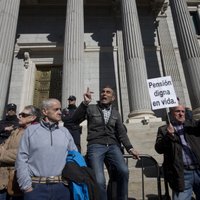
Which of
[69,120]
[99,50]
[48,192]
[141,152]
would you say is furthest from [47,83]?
[48,192]

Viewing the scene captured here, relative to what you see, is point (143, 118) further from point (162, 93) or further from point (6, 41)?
point (6, 41)

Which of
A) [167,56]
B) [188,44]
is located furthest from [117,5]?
[188,44]

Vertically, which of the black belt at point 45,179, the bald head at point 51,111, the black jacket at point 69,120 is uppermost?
the black jacket at point 69,120

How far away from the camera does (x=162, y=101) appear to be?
197 inches

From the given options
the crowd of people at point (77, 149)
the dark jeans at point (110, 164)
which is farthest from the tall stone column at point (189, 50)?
the dark jeans at point (110, 164)

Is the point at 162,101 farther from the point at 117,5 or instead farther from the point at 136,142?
the point at 117,5

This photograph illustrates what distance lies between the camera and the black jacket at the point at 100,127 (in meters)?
4.59

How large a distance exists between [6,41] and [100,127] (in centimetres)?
1024

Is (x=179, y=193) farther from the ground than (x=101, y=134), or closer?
closer

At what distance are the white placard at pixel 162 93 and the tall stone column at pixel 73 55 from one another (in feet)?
23.1

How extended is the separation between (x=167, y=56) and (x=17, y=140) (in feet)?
52.3

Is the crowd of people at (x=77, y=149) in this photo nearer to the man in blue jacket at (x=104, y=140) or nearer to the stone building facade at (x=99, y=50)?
the man in blue jacket at (x=104, y=140)

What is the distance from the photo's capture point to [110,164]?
4465 mm

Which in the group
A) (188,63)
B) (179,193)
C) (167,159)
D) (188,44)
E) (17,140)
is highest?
(188,44)
